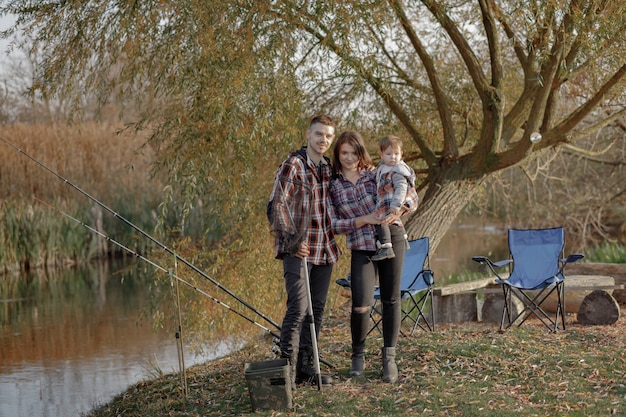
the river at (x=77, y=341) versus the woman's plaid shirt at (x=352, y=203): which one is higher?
the woman's plaid shirt at (x=352, y=203)

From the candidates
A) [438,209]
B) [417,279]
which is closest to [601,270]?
[438,209]

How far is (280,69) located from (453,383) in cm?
291

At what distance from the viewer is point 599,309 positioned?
238 inches

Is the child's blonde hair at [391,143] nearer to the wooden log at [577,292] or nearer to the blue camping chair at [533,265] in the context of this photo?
the blue camping chair at [533,265]

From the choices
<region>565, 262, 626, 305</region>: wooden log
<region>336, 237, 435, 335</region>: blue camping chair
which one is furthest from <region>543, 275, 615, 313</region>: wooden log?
<region>336, 237, 435, 335</region>: blue camping chair

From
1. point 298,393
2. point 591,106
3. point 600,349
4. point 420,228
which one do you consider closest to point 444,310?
point 420,228

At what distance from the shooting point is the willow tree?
233 inches

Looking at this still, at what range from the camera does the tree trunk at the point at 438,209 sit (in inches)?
283

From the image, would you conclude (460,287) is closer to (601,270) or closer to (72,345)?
(601,270)

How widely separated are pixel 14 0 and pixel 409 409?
4511mm

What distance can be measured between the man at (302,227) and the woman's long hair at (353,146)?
0.27ft

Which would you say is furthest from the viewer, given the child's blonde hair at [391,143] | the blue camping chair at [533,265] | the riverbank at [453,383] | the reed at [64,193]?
the reed at [64,193]

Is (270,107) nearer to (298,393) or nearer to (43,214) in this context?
(298,393)

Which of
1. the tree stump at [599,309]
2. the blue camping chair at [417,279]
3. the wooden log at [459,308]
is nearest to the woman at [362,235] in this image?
the blue camping chair at [417,279]
